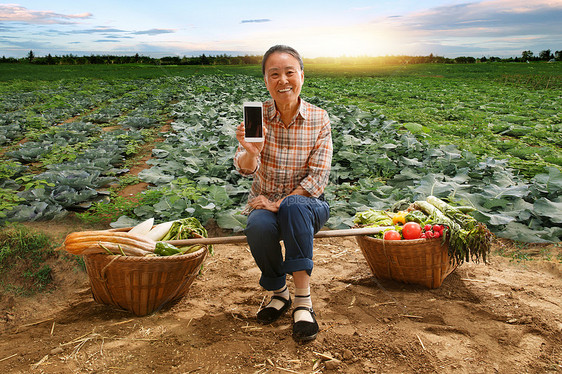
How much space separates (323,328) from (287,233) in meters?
0.61

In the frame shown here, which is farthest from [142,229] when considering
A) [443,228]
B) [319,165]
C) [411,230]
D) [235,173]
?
[235,173]

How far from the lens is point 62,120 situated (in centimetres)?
1035

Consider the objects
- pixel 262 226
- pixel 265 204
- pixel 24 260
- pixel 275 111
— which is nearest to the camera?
pixel 262 226

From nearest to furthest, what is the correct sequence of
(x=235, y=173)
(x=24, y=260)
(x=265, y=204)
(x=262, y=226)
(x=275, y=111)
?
(x=262, y=226), (x=265, y=204), (x=275, y=111), (x=24, y=260), (x=235, y=173)

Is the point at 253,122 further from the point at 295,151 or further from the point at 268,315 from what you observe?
the point at 268,315

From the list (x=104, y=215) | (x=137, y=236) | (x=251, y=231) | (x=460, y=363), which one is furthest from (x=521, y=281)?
(x=104, y=215)

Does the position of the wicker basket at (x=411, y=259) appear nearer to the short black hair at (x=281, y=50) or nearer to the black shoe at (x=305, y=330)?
the black shoe at (x=305, y=330)

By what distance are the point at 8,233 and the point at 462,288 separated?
12.5ft

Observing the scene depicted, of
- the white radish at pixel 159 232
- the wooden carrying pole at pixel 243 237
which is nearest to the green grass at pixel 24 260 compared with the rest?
the white radish at pixel 159 232

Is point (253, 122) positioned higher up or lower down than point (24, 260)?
higher up

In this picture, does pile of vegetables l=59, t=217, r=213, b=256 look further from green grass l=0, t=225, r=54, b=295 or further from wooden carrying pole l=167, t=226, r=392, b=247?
green grass l=0, t=225, r=54, b=295

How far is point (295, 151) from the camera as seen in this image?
2525mm

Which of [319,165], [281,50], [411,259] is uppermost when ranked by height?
[281,50]

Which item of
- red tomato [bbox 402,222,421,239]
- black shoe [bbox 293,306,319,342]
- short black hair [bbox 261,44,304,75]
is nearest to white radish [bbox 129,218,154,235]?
black shoe [bbox 293,306,319,342]
